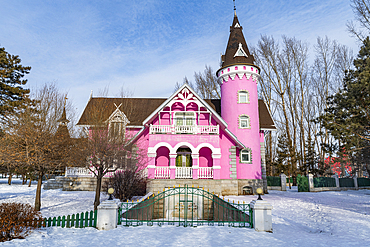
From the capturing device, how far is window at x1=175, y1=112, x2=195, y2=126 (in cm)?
2155

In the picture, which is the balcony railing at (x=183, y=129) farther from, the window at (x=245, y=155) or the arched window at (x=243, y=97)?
the arched window at (x=243, y=97)

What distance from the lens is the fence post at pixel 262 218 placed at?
29.8 feet

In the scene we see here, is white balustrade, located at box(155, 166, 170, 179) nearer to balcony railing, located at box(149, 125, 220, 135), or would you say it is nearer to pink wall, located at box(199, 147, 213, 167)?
balcony railing, located at box(149, 125, 220, 135)

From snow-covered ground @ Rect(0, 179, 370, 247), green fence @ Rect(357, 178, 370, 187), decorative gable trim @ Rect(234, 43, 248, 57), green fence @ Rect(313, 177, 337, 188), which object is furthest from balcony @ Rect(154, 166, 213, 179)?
green fence @ Rect(357, 178, 370, 187)

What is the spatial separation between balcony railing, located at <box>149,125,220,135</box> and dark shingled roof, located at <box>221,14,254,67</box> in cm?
679

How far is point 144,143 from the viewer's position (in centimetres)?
2106

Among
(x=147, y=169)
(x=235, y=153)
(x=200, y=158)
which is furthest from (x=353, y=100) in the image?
(x=147, y=169)

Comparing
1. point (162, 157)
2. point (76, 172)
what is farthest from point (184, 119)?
point (76, 172)

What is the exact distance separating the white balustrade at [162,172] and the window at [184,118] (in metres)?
4.58

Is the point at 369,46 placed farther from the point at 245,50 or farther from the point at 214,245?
the point at 214,245

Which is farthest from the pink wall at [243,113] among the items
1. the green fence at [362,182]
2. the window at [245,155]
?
the green fence at [362,182]

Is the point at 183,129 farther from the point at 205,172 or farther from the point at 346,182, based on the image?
the point at 346,182

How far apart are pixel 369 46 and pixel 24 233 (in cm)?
2029

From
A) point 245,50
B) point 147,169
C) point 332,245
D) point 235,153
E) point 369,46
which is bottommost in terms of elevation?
point 332,245
